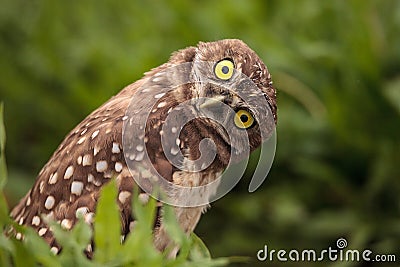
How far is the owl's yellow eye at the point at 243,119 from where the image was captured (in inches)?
124

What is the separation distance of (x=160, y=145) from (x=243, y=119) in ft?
1.08

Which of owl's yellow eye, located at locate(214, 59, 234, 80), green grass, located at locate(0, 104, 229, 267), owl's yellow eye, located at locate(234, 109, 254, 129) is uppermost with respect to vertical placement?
owl's yellow eye, located at locate(214, 59, 234, 80)

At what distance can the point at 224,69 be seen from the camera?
10.2 feet

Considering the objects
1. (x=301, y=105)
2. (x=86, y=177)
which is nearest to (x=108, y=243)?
(x=86, y=177)

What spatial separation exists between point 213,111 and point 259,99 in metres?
0.16

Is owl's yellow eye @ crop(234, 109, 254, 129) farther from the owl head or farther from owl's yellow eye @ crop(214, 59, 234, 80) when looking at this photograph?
owl's yellow eye @ crop(214, 59, 234, 80)

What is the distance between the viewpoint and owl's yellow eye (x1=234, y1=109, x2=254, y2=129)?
10.3ft

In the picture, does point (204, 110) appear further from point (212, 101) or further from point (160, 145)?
point (160, 145)

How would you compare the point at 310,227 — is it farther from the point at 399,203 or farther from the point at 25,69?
the point at 25,69

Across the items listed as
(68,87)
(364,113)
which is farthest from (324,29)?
(68,87)

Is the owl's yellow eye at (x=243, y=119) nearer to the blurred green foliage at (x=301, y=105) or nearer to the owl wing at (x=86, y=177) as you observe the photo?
the owl wing at (x=86, y=177)

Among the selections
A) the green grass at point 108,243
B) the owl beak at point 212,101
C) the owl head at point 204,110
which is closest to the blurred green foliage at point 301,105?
the owl head at point 204,110

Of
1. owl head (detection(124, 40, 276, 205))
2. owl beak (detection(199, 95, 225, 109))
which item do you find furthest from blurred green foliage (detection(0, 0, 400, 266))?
owl beak (detection(199, 95, 225, 109))

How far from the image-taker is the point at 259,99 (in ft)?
10.2
